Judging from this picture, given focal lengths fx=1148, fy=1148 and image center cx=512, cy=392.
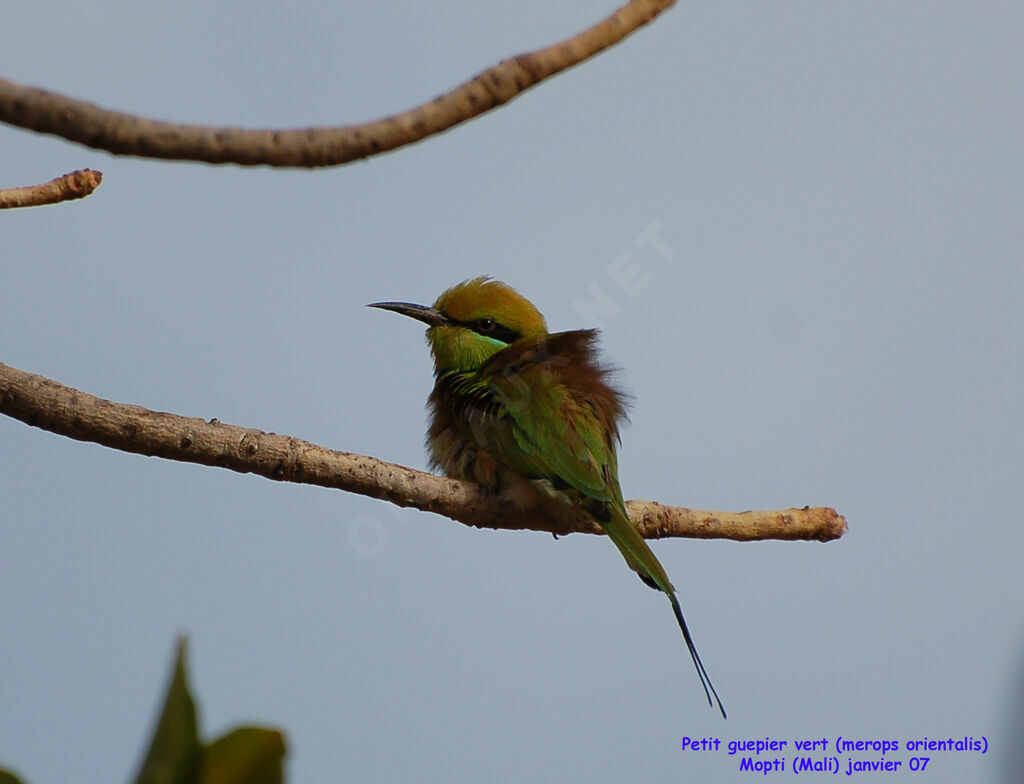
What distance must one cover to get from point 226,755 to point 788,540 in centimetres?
213

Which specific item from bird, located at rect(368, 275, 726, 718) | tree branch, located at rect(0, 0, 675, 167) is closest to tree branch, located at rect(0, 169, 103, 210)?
bird, located at rect(368, 275, 726, 718)

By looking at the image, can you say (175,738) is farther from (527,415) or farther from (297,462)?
(527,415)

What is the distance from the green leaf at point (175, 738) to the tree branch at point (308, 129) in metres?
0.64

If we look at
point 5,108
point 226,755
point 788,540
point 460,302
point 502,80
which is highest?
point 460,302

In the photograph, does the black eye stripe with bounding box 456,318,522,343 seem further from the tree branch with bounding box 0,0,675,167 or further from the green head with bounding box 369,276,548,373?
the tree branch with bounding box 0,0,675,167

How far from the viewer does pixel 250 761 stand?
66 centimetres

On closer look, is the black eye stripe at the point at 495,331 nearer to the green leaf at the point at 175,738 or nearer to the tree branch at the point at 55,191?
the tree branch at the point at 55,191

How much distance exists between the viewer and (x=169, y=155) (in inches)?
45.0

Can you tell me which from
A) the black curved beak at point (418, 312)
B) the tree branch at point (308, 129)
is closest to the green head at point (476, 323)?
the black curved beak at point (418, 312)

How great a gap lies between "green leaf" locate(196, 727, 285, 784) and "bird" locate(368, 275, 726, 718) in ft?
5.74

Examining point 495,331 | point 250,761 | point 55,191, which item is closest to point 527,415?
point 495,331

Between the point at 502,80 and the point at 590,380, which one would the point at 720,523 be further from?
the point at 502,80

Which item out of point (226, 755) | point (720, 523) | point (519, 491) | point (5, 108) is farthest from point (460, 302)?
point (226, 755)

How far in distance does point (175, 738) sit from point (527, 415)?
7.32ft
